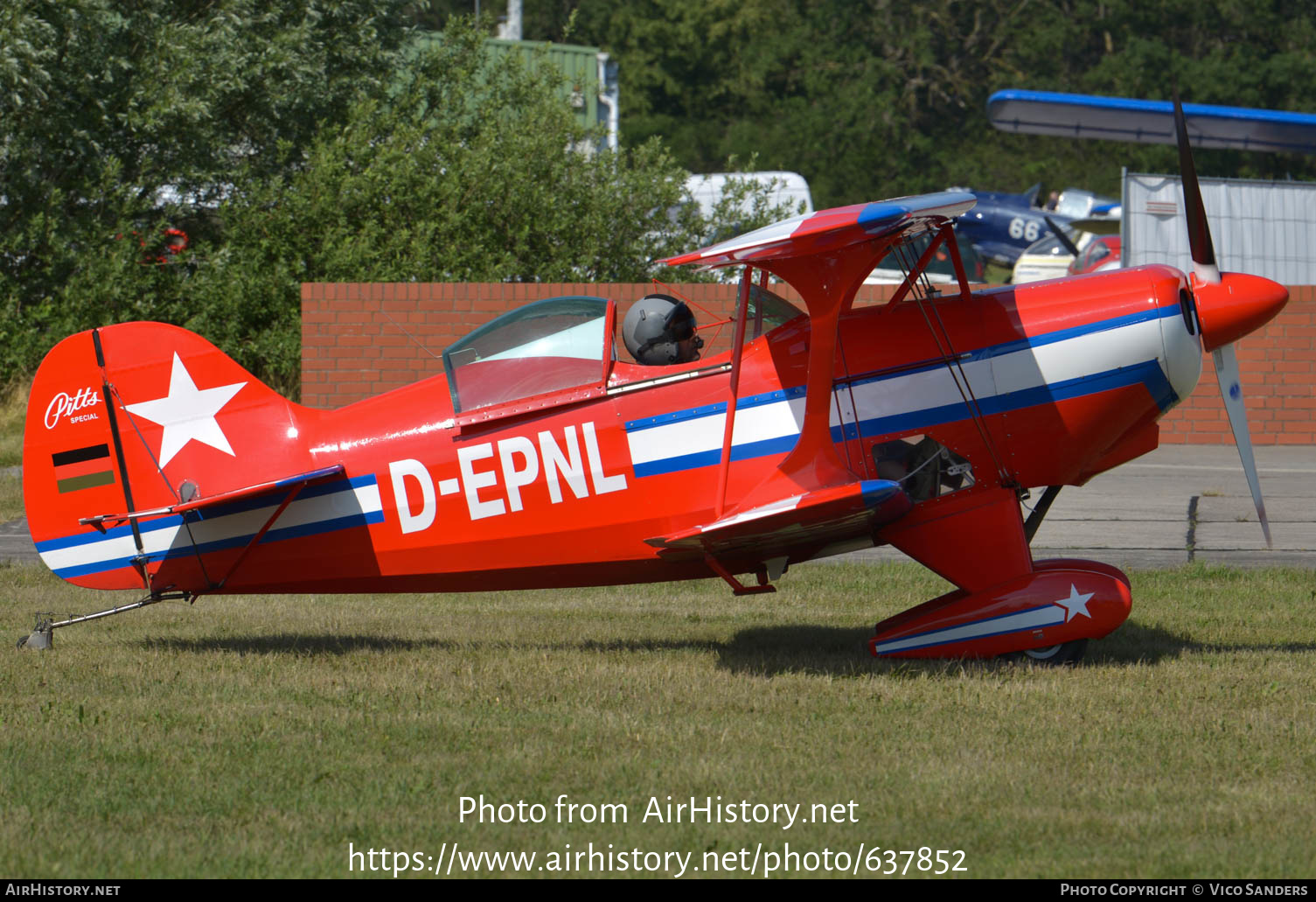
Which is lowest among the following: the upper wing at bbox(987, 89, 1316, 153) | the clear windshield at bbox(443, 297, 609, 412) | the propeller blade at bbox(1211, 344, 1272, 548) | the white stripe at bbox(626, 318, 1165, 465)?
the upper wing at bbox(987, 89, 1316, 153)

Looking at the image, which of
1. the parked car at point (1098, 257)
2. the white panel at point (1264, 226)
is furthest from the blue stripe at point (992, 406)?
the parked car at point (1098, 257)

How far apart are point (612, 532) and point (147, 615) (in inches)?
141

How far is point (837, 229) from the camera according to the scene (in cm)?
629

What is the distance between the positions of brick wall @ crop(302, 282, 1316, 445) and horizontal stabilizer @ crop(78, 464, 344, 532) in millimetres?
9618

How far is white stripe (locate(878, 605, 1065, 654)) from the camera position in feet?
22.6

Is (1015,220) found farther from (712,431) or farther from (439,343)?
(712,431)

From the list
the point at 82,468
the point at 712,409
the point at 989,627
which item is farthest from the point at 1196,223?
the point at 82,468

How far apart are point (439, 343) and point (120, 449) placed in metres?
9.57

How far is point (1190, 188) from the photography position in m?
7.27

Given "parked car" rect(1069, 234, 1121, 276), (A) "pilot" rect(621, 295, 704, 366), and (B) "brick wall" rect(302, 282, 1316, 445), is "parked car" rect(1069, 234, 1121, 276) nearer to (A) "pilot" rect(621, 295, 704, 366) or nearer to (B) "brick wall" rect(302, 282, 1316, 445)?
(B) "brick wall" rect(302, 282, 1316, 445)

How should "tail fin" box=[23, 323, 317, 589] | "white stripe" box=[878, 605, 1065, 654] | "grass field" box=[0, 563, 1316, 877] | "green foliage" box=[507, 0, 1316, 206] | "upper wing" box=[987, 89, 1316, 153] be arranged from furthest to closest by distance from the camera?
1. "green foliage" box=[507, 0, 1316, 206]
2. "upper wing" box=[987, 89, 1316, 153]
3. "tail fin" box=[23, 323, 317, 589]
4. "white stripe" box=[878, 605, 1065, 654]
5. "grass field" box=[0, 563, 1316, 877]

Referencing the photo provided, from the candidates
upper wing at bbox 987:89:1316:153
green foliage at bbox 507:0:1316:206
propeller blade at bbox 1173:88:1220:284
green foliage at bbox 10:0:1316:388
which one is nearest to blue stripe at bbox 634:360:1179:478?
propeller blade at bbox 1173:88:1220:284

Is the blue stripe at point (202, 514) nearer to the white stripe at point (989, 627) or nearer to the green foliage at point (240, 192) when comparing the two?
the white stripe at point (989, 627)

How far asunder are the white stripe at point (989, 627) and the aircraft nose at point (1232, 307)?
64.4 inches
